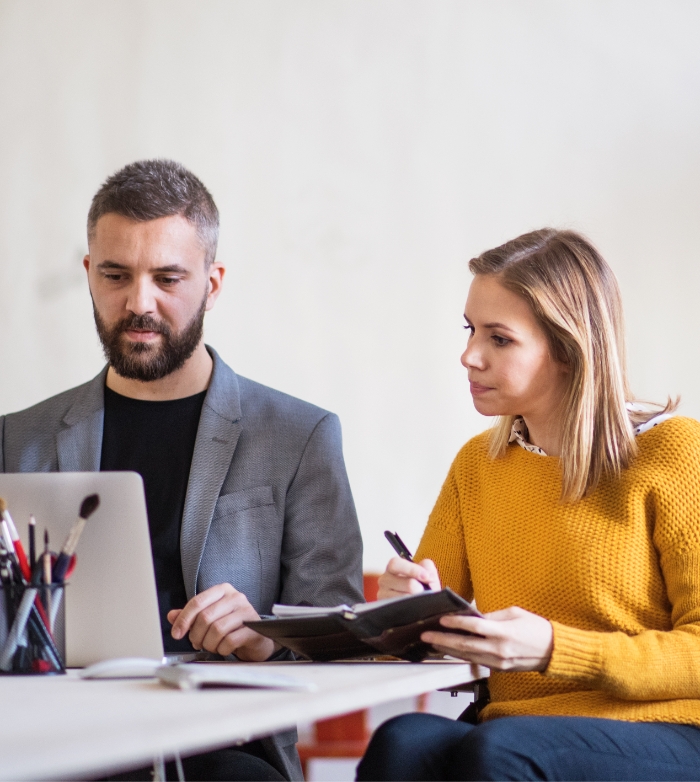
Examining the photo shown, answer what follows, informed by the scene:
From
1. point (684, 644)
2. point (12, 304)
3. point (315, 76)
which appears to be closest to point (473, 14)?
point (315, 76)

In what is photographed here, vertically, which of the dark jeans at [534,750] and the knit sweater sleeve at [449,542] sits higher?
the knit sweater sleeve at [449,542]

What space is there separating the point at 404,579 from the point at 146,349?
0.69 metres

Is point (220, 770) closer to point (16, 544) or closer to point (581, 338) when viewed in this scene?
point (16, 544)

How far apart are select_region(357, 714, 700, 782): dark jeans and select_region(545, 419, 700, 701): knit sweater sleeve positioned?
2.0 inches

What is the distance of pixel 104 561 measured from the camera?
3.60ft

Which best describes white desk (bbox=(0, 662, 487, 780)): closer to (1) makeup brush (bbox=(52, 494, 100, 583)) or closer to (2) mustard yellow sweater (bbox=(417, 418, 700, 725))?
(1) makeup brush (bbox=(52, 494, 100, 583))

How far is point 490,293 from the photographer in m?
1.43

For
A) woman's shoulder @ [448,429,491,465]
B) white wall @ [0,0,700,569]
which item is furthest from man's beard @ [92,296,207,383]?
white wall @ [0,0,700,569]

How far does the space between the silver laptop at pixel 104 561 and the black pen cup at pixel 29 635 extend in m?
0.04

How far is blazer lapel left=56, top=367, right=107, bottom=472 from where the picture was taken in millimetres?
1646

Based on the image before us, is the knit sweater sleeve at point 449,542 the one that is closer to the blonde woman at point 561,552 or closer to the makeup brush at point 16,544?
the blonde woman at point 561,552

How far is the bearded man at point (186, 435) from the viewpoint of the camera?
5.15 feet

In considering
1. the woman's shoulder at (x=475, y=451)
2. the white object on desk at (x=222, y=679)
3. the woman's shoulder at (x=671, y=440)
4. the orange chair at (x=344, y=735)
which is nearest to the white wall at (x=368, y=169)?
the orange chair at (x=344, y=735)

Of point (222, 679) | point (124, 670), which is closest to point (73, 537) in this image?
point (124, 670)
